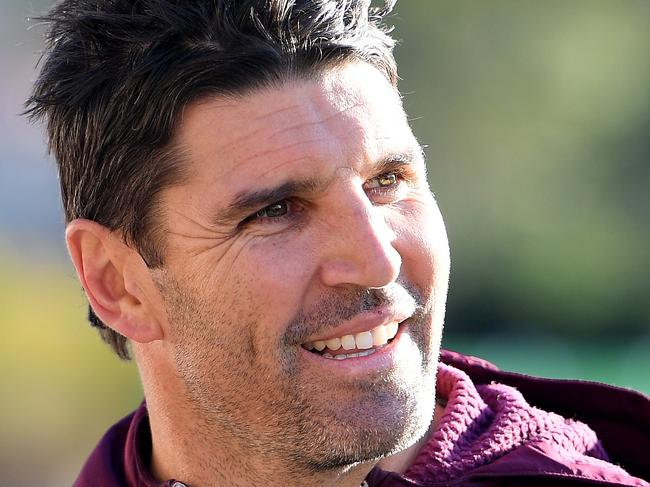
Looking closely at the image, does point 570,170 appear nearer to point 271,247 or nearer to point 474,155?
point 474,155

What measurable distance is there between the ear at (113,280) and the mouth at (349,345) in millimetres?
450

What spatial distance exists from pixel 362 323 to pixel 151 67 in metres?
0.74

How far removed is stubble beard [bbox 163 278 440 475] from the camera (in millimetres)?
2113

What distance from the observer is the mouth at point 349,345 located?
2.14 m

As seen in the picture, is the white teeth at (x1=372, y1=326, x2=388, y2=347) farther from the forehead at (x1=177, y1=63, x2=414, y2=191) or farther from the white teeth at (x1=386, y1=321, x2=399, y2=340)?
the forehead at (x1=177, y1=63, x2=414, y2=191)

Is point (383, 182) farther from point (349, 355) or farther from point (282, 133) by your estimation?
point (349, 355)

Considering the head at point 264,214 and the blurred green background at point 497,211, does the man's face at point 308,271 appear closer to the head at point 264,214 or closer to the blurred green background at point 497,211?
the head at point 264,214

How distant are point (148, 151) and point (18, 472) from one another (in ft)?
12.8

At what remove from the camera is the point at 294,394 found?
2.15m

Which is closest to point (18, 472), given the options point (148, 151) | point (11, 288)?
point (11, 288)

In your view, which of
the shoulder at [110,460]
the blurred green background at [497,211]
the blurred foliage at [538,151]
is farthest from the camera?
the blurred foliage at [538,151]

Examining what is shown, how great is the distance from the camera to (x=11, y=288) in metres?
5.93

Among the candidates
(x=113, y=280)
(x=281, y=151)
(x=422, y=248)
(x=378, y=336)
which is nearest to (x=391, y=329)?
(x=378, y=336)

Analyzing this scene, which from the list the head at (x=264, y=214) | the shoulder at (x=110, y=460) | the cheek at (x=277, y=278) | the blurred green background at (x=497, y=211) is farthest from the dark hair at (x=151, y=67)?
the blurred green background at (x=497, y=211)
